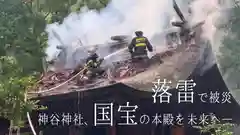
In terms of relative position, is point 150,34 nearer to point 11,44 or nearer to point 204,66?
point 204,66

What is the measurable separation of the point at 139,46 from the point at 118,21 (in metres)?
0.20

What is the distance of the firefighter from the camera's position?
2.65 metres

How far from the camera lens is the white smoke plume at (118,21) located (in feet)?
8.68

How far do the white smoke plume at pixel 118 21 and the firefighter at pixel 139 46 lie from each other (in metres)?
0.04

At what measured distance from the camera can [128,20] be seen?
8.68 feet

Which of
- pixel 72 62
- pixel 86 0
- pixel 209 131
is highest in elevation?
pixel 86 0

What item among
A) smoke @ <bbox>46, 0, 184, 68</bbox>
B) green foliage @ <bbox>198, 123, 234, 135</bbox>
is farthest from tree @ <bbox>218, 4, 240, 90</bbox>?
smoke @ <bbox>46, 0, 184, 68</bbox>

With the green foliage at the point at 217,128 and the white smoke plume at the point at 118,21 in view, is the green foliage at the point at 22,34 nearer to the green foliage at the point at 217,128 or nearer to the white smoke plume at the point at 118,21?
the white smoke plume at the point at 118,21

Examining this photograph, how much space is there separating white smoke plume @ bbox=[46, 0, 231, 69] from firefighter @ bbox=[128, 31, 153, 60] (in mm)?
36

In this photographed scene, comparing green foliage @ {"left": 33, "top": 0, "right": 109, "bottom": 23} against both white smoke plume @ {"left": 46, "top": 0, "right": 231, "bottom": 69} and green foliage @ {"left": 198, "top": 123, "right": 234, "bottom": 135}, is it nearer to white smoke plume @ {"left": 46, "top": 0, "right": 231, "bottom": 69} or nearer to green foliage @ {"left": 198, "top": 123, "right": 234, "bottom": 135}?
white smoke plume @ {"left": 46, "top": 0, "right": 231, "bottom": 69}

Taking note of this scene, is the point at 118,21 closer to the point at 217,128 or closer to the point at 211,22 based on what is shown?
the point at 211,22

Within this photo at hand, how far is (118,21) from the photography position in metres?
2.65

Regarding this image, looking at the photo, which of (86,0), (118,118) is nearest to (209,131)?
(118,118)

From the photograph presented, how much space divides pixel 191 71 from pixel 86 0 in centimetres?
79
